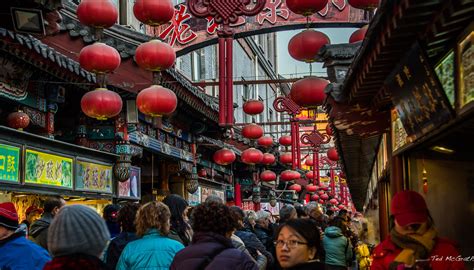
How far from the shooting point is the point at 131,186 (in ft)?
45.1

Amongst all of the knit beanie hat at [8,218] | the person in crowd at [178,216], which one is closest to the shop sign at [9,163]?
the person in crowd at [178,216]

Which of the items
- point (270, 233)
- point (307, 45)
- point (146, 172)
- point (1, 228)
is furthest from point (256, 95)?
point (1, 228)

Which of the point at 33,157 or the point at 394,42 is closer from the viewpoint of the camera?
the point at 394,42

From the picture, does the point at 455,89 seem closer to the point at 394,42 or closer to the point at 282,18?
the point at 394,42

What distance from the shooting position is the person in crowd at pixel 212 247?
4.24m

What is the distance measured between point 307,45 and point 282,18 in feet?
30.5

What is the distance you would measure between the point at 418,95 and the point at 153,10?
4029 mm

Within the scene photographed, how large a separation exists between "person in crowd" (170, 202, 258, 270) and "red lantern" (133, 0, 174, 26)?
3.74 m

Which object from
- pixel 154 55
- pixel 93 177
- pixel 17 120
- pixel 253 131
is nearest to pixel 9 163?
pixel 17 120

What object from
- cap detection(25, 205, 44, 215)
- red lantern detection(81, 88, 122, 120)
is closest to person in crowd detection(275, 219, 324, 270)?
red lantern detection(81, 88, 122, 120)

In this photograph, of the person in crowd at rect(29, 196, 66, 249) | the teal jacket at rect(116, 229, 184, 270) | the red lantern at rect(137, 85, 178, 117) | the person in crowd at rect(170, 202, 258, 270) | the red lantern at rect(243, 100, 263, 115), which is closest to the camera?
the person in crowd at rect(170, 202, 258, 270)

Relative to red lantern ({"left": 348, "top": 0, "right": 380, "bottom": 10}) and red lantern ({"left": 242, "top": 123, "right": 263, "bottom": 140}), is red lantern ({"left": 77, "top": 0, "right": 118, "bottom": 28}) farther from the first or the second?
red lantern ({"left": 242, "top": 123, "right": 263, "bottom": 140})

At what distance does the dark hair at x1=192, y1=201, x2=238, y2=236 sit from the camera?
4566 millimetres

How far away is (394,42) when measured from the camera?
433 cm
